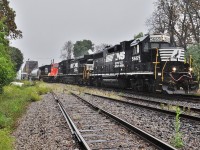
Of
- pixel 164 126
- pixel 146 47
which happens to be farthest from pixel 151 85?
pixel 164 126

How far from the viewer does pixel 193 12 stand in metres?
38.8

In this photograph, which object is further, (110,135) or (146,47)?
(146,47)

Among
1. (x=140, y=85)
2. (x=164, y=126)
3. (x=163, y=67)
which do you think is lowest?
(x=164, y=126)

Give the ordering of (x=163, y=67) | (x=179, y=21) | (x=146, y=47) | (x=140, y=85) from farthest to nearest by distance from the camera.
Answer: (x=179, y=21)
(x=140, y=85)
(x=146, y=47)
(x=163, y=67)

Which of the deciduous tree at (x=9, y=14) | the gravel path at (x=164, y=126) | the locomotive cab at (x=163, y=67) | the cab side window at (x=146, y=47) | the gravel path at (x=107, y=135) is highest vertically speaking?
the deciduous tree at (x=9, y=14)

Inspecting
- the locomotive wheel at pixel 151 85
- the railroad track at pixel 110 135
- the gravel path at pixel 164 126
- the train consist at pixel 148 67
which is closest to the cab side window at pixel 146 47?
the train consist at pixel 148 67

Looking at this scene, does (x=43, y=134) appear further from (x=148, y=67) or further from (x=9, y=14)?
(x=9, y=14)

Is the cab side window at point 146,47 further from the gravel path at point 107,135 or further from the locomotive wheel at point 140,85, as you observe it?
the gravel path at point 107,135

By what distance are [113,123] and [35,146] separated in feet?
10.4

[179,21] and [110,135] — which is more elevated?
[179,21]

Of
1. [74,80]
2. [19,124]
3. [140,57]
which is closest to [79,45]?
[74,80]

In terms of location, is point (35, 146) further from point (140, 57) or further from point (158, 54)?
point (140, 57)

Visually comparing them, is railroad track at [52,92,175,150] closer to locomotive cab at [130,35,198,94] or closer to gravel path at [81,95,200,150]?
gravel path at [81,95,200,150]

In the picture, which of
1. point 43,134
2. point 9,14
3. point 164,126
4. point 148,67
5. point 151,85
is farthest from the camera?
point 9,14
